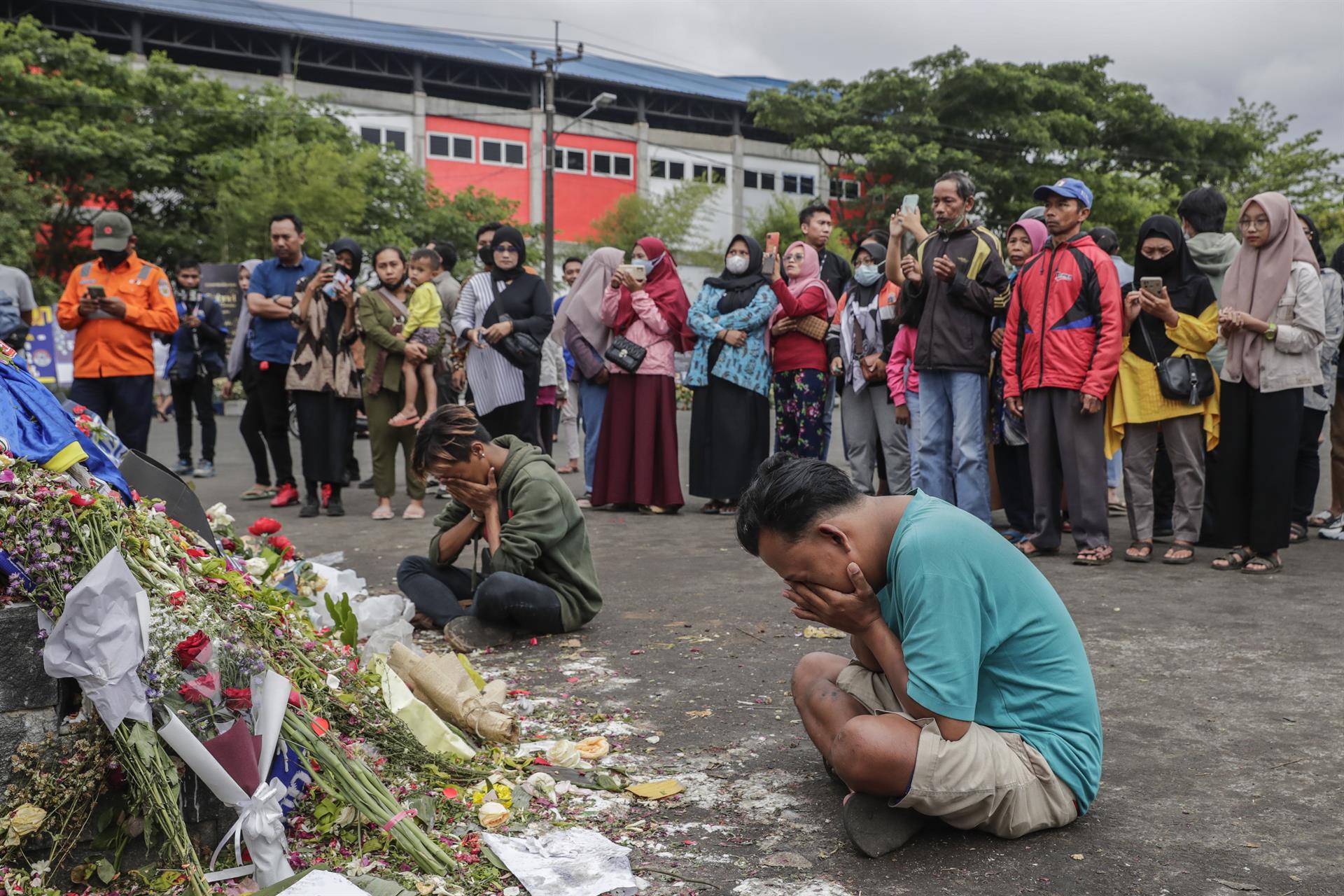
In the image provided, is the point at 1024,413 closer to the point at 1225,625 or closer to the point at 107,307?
the point at 1225,625

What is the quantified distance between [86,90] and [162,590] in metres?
27.3

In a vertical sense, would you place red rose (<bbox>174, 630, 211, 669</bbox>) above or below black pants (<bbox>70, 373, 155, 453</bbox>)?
below

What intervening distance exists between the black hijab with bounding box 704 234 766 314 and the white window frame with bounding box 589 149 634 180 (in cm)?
3676

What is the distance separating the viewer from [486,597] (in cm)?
516

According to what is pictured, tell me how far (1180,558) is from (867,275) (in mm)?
3010

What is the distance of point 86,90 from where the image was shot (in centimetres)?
2614

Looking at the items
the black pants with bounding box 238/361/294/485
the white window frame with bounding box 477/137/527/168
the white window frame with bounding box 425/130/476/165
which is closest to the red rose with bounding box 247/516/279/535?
the black pants with bounding box 238/361/294/485

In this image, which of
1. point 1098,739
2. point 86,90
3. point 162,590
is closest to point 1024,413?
point 1098,739

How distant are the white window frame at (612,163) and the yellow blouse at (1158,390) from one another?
39.5 meters

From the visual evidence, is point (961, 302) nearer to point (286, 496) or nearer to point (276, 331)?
point (276, 331)

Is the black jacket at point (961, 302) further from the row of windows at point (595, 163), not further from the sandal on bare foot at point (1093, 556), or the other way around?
the row of windows at point (595, 163)

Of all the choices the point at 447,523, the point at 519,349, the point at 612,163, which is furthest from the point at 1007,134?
the point at 447,523

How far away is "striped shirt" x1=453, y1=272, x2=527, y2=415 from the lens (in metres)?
8.80

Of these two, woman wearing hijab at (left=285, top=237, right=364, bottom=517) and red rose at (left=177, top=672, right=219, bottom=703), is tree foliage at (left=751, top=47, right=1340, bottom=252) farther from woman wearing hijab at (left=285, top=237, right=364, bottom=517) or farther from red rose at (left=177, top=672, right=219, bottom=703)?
red rose at (left=177, top=672, right=219, bottom=703)
